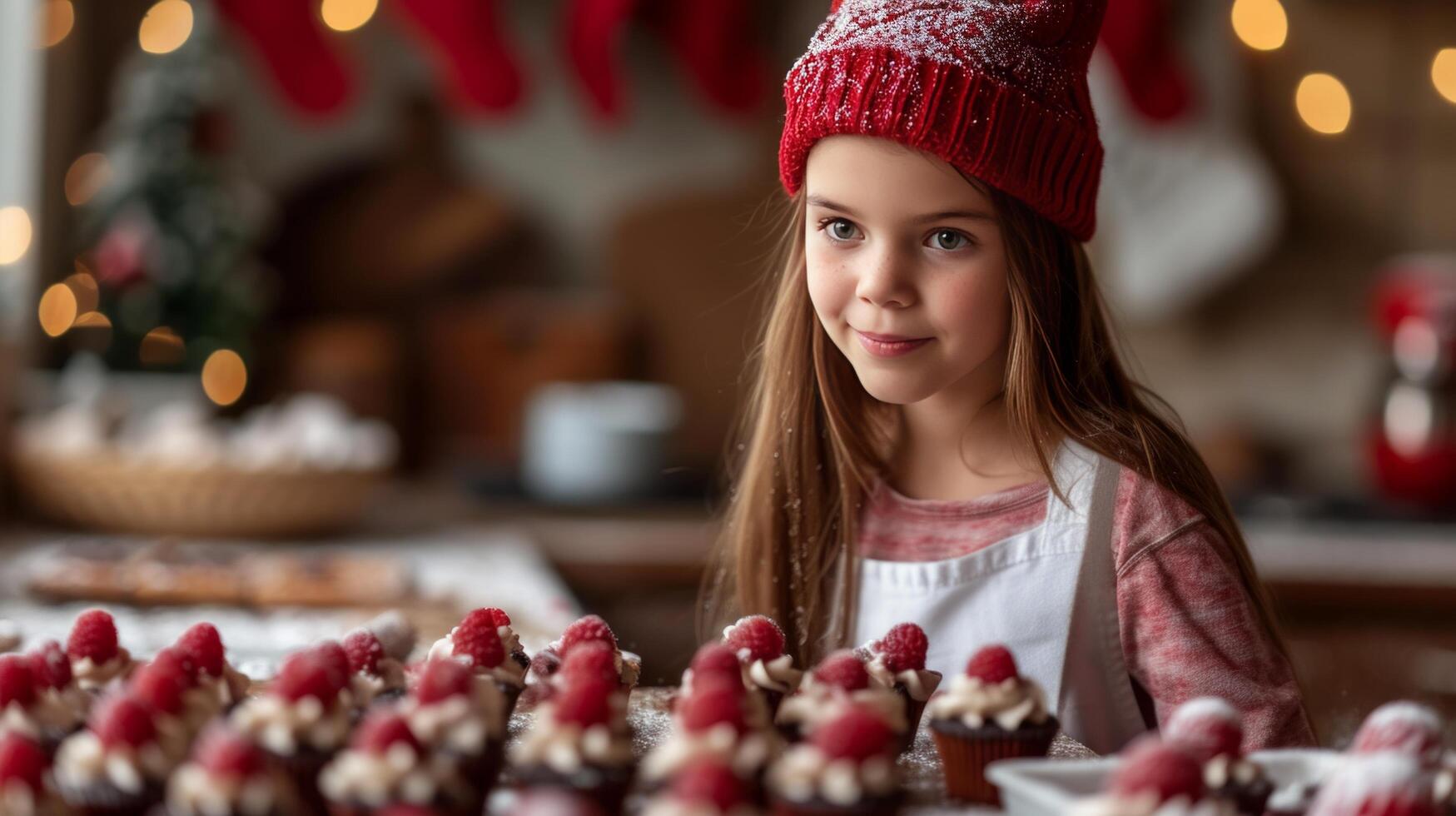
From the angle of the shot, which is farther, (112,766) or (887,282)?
(887,282)

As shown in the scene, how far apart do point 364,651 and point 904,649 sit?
28cm

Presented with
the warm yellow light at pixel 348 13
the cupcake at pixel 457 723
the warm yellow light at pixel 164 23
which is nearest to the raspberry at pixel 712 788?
the cupcake at pixel 457 723

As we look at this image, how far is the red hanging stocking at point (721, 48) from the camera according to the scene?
2797 mm

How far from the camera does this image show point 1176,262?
280cm

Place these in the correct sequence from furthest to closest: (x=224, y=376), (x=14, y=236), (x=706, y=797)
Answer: (x=224, y=376) < (x=14, y=236) < (x=706, y=797)

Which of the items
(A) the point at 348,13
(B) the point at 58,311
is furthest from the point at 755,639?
(A) the point at 348,13

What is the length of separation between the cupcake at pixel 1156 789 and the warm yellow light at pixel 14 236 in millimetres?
2038

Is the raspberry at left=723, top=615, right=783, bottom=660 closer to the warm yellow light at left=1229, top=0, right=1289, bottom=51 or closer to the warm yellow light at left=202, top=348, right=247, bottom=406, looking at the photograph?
the warm yellow light at left=202, top=348, right=247, bottom=406

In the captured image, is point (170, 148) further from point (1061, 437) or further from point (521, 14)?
point (1061, 437)

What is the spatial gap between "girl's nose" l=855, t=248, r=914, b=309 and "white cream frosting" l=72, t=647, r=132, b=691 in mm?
444

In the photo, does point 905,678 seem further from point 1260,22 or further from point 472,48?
point 1260,22

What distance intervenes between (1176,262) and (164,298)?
67.8 inches

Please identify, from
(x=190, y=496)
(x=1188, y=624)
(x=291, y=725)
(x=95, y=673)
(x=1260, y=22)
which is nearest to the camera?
(x=291, y=725)

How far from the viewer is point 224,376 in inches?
93.4
